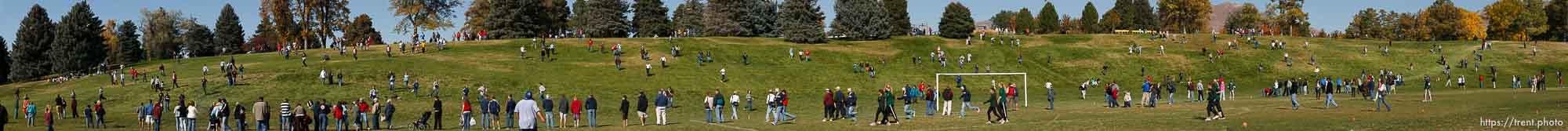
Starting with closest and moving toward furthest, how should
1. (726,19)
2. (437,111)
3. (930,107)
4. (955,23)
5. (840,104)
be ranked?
(437,111) < (840,104) < (930,107) < (955,23) < (726,19)

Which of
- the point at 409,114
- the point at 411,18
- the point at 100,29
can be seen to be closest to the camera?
the point at 409,114

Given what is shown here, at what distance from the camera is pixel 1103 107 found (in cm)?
3759

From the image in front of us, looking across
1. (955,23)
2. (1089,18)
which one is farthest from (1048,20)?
(955,23)

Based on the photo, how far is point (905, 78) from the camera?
68.2 metres

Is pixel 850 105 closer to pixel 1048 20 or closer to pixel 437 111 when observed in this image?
pixel 437 111

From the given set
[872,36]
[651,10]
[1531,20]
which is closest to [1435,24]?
[1531,20]

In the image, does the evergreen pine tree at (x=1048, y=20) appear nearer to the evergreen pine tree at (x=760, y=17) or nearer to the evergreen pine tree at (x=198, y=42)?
the evergreen pine tree at (x=760, y=17)

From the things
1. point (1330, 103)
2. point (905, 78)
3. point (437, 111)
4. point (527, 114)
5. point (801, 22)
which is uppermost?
point (801, 22)

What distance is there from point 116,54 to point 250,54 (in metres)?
29.0

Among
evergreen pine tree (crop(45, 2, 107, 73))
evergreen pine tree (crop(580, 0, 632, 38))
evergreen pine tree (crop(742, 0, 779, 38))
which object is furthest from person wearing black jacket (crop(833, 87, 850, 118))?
evergreen pine tree (crop(580, 0, 632, 38))

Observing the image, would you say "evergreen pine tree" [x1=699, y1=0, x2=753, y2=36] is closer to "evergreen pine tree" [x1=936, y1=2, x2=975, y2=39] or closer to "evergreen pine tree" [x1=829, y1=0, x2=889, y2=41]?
"evergreen pine tree" [x1=829, y1=0, x2=889, y2=41]

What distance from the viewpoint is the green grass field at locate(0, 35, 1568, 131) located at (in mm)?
28719

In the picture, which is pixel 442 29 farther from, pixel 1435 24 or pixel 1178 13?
pixel 1435 24

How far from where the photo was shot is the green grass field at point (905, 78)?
28.7 metres
